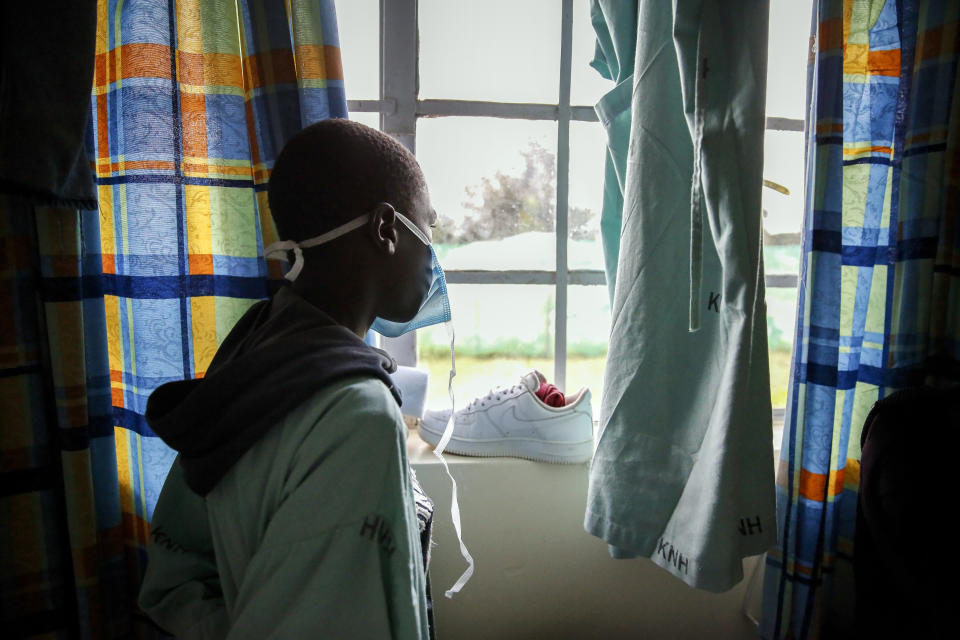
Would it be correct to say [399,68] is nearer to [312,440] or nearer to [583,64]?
[583,64]

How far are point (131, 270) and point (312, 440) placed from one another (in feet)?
2.17

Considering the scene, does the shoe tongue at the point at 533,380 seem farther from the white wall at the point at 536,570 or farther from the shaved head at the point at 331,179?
the shaved head at the point at 331,179

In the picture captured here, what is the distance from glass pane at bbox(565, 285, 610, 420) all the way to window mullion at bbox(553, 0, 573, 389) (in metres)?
0.04

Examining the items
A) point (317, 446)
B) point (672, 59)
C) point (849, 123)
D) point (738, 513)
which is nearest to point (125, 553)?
point (317, 446)

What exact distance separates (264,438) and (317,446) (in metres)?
0.08

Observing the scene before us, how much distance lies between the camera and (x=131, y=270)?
3.26 ft

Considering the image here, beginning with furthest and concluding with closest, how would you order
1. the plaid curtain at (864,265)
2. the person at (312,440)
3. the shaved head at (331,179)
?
1. the plaid curtain at (864,265)
2. the shaved head at (331,179)
3. the person at (312,440)

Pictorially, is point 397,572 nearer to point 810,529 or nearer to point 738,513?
point 738,513

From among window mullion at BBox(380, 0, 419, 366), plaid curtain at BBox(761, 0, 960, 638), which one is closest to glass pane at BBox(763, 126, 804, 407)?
plaid curtain at BBox(761, 0, 960, 638)

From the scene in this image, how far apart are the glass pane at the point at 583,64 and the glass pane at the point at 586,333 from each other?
439 mm

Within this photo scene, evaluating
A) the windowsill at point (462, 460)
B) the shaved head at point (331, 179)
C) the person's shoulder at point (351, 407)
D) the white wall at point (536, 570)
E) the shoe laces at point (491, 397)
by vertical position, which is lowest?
the white wall at point (536, 570)

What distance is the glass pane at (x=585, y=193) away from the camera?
131cm

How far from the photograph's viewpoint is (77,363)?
0.95 m

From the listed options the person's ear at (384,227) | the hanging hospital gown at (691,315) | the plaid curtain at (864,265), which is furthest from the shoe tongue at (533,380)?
the person's ear at (384,227)
